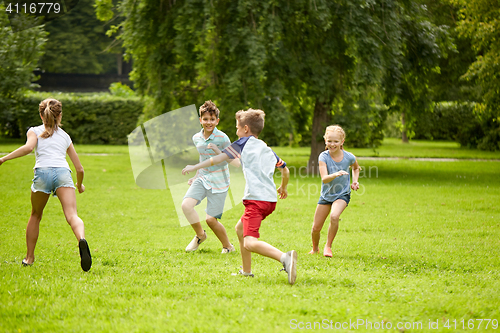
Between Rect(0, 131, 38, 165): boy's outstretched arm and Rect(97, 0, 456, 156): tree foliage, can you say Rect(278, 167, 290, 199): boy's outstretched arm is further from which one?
Rect(97, 0, 456, 156): tree foliage

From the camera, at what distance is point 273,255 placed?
4672 mm

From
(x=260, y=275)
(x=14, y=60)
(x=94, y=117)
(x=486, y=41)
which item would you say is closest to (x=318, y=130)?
(x=486, y=41)

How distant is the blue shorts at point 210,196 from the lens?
20.8ft

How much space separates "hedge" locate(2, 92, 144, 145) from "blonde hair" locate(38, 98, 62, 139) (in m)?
24.6

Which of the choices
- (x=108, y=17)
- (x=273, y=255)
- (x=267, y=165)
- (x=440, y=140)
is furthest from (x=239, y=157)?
(x=440, y=140)

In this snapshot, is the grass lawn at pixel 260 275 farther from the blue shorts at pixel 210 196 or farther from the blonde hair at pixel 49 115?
the blonde hair at pixel 49 115

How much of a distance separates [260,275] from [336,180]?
5.85 ft

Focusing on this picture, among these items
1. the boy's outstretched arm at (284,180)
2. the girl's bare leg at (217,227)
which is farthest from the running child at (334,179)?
the girl's bare leg at (217,227)

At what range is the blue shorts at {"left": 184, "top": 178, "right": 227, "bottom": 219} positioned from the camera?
6344 mm

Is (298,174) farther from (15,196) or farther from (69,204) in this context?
(69,204)

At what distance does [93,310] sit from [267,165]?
6.85ft

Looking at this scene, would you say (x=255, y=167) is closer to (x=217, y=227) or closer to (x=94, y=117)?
(x=217, y=227)

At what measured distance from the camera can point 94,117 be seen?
29938mm

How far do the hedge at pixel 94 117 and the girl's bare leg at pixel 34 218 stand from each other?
969 inches
